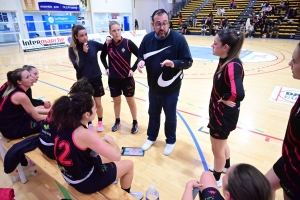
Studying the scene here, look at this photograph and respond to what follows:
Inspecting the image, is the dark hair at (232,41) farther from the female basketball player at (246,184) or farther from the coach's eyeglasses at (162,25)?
the female basketball player at (246,184)

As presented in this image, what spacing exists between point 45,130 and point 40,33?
18.3 metres

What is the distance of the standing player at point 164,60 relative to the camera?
2.48m

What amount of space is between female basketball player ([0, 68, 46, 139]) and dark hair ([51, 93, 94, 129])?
1.17m

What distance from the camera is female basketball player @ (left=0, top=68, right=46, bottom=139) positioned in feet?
7.95

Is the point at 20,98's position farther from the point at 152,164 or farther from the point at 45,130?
the point at 152,164

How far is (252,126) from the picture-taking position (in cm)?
361

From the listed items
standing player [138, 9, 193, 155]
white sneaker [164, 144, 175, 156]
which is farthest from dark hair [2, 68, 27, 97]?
white sneaker [164, 144, 175, 156]

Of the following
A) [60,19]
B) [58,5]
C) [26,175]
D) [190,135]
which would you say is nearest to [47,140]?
[26,175]

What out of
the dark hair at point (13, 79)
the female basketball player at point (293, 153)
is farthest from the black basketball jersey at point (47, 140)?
the female basketball player at point (293, 153)

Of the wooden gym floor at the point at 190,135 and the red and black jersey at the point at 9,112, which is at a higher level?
the red and black jersey at the point at 9,112

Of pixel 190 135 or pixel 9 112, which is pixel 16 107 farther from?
pixel 190 135

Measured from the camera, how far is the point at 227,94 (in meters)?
1.83

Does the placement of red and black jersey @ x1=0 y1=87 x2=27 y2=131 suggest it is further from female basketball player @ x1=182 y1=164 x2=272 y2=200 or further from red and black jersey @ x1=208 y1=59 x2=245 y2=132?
female basketball player @ x1=182 y1=164 x2=272 y2=200

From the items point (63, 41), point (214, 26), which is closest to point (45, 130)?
point (63, 41)
